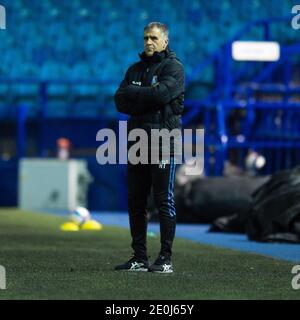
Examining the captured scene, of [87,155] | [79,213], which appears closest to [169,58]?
[79,213]

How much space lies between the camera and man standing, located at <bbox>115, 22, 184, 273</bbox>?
739cm

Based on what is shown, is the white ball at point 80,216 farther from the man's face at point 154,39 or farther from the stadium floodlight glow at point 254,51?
the man's face at point 154,39

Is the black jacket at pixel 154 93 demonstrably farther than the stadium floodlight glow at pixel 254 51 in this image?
No

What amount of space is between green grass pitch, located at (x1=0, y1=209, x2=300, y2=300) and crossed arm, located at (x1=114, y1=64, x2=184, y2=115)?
1186 mm

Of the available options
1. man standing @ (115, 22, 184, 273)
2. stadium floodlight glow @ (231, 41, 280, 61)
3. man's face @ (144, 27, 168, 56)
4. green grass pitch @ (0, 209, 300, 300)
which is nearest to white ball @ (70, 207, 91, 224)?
green grass pitch @ (0, 209, 300, 300)

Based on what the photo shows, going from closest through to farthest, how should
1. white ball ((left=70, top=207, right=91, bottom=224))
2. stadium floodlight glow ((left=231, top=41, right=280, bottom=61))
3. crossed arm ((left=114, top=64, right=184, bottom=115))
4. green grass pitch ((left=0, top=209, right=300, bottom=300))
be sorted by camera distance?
green grass pitch ((left=0, top=209, right=300, bottom=300)) < crossed arm ((left=114, top=64, right=184, bottom=115)) < white ball ((left=70, top=207, right=91, bottom=224)) < stadium floodlight glow ((left=231, top=41, right=280, bottom=61))

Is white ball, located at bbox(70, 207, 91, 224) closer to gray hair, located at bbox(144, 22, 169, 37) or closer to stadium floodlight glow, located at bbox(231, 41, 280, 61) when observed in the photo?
stadium floodlight glow, located at bbox(231, 41, 280, 61)

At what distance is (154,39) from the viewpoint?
7.39m

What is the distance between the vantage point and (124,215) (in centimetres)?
1792

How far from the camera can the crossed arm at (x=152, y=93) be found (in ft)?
24.1

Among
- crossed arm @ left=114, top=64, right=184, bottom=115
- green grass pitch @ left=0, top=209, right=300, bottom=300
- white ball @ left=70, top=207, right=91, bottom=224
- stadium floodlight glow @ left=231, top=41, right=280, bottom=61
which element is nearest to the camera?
green grass pitch @ left=0, top=209, right=300, bottom=300

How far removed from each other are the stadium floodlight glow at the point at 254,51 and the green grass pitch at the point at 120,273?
255 inches

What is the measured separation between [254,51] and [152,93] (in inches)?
418

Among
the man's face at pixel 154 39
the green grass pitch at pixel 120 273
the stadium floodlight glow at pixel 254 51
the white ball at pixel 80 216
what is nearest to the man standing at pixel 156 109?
the man's face at pixel 154 39
